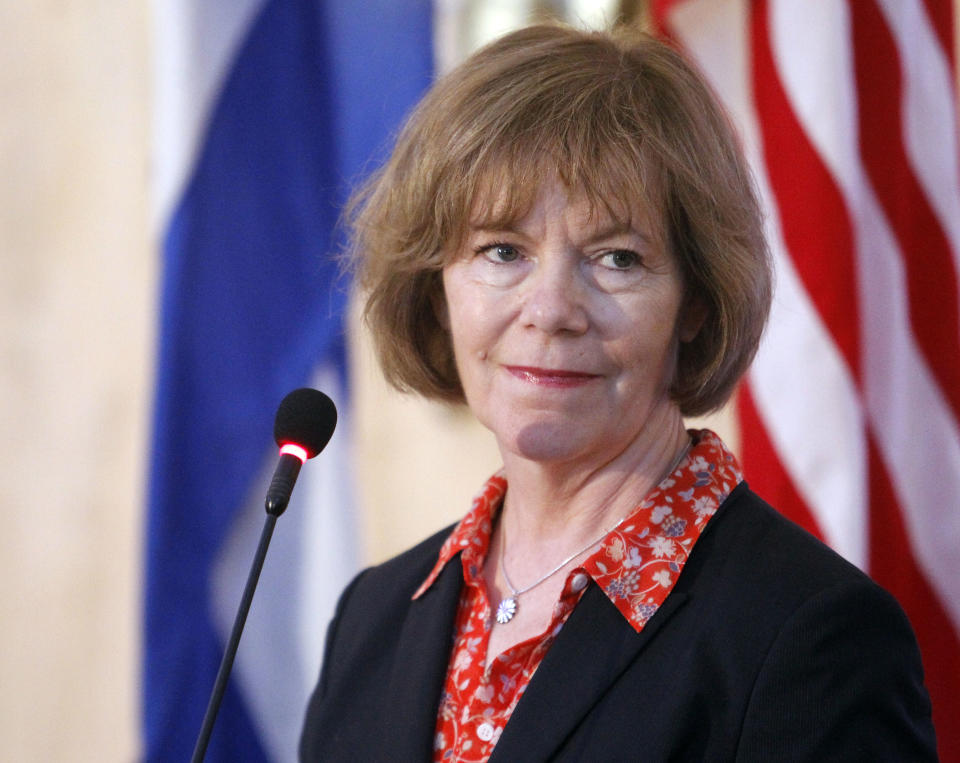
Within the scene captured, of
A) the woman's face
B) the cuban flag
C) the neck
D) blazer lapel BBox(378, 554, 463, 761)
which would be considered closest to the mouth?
the woman's face

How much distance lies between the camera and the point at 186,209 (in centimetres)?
265

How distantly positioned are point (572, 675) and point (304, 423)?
42cm

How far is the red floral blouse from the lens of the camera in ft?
4.77

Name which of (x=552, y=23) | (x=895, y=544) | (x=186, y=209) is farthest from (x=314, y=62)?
(x=895, y=544)

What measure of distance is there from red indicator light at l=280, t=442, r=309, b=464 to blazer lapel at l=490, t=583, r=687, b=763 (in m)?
0.37

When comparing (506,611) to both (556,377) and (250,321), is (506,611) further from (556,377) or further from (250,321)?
(250,321)

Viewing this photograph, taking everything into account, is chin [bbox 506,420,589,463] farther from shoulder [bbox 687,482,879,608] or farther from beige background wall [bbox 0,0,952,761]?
beige background wall [bbox 0,0,952,761]

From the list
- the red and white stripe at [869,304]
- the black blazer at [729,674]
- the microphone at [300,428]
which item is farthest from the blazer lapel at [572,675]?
the red and white stripe at [869,304]

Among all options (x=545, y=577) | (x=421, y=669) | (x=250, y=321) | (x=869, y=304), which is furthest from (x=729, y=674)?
(x=250, y=321)

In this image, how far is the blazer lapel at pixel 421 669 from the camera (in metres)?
1.53

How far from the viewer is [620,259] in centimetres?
148

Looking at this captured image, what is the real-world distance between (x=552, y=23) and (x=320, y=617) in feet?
4.83

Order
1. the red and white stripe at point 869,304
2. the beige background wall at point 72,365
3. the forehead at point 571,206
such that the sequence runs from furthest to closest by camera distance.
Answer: the beige background wall at point 72,365 < the red and white stripe at point 869,304 < the forehead at point 571,206

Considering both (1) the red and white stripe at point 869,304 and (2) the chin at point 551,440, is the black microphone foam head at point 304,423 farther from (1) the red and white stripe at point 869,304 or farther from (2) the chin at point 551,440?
(1) the red and white stripe at point 869,304
